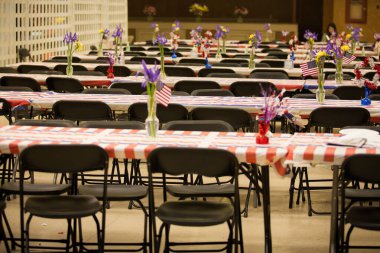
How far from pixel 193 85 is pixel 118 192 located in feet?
13.3

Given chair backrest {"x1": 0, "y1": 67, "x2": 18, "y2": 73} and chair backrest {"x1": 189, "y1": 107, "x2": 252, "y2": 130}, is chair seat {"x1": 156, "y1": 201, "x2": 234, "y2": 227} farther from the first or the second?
chair backrest {"x1": 0, "y1": 67, "x2": 18, "y2": 73}

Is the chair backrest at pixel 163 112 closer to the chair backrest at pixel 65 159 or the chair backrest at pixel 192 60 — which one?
the chair backrest at pixel 65 159

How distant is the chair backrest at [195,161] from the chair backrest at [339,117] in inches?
97.0

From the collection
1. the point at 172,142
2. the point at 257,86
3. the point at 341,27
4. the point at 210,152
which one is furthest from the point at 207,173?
the point at 341,27

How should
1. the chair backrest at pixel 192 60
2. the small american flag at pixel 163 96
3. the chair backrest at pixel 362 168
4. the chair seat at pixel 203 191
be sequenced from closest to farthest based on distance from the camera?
the chair backrest at pixel 362 168 < the chair seat at pixel 203 191 < the small american flag at pixel 163 96 < the chair backrest at pixel 192 60

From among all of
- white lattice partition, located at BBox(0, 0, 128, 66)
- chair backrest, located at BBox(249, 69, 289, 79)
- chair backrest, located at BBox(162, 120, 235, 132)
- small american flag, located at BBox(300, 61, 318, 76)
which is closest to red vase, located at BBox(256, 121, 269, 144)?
chair backrest, located at BBox(162, 120, 235, 132)

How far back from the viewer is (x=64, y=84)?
411 inches

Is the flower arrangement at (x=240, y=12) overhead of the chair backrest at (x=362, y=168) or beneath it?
overhead

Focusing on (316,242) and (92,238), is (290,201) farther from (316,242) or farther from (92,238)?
(92,238)

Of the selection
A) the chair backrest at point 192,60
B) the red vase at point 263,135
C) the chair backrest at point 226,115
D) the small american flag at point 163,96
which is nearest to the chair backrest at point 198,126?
the small american flag at point 163,96

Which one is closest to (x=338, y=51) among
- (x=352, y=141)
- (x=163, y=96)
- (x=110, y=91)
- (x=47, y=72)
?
(x=110, y=91)

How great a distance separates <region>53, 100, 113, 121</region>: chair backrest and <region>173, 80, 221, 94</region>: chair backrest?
7.00ft

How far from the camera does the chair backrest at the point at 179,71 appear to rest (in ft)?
39.3

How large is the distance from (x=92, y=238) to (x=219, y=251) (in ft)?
3.48
